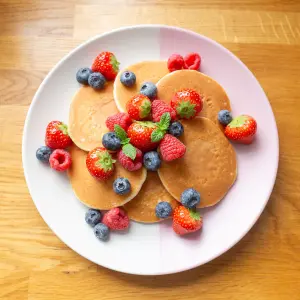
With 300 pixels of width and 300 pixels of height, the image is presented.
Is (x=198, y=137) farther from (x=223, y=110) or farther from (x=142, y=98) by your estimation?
(x=142, y=98)

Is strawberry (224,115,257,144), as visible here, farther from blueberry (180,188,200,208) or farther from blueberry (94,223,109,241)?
blueberry (94,223,109,241)

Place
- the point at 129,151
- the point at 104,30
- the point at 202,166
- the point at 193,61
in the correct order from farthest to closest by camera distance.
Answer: the point at 104,30 < the point at 193,61 < the point at 202,166 < the point at 129,151

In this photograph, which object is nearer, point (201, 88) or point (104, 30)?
point (201, 88)

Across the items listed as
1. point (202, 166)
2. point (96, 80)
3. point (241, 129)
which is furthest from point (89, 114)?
point (241, 129)

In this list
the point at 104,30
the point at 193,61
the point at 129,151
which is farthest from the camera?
the point at 104,30

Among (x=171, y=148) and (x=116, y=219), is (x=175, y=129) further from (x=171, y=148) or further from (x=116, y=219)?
(x=116, y=219)

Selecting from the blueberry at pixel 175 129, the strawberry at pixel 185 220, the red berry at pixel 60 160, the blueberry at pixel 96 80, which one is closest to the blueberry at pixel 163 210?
the strawberry at pixel 185 220

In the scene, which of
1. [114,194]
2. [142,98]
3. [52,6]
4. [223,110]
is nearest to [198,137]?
[223,110]

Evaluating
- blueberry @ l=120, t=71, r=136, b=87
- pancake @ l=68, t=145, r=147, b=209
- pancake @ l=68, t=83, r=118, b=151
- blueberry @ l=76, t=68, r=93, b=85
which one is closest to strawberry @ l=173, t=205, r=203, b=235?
pancake @ l=68, t=145, r=147, b=209

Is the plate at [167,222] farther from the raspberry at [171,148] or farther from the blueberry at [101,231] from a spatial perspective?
the raspberry at [171,148]
